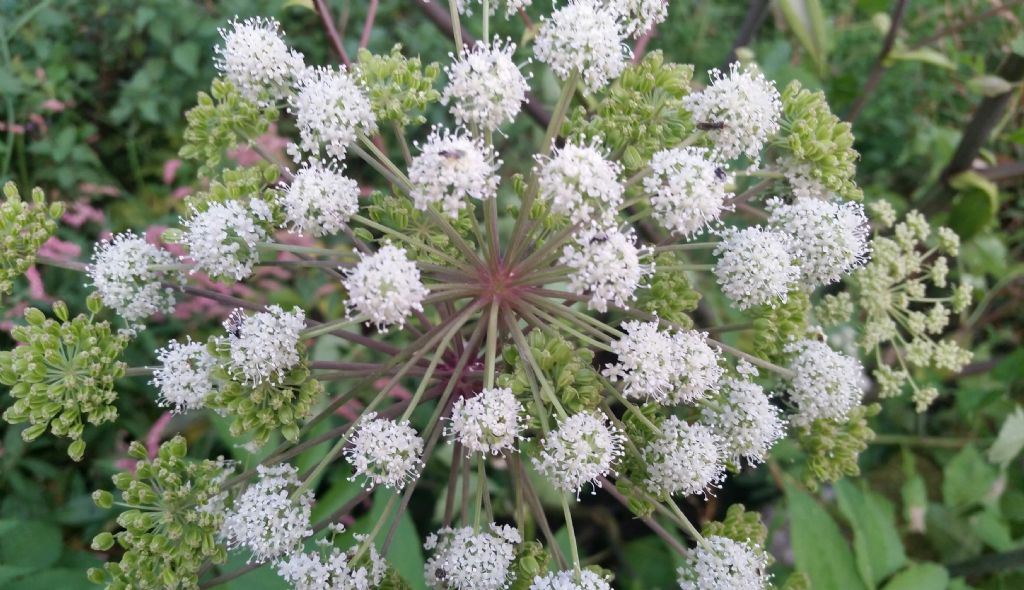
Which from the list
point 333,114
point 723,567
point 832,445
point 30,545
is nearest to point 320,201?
point 333,114

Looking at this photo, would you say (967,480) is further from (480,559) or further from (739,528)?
(480,559)

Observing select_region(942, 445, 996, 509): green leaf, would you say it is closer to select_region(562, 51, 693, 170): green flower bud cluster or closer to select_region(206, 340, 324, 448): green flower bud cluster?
select_region(562, 51, 693, 170): green flower bud cluster

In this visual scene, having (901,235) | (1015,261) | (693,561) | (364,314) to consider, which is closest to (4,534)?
(364,314)

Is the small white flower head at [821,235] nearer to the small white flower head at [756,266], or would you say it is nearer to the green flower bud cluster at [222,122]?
the small white flower head at [756,266]

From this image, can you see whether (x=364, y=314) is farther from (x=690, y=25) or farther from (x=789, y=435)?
(x=690, y=25)

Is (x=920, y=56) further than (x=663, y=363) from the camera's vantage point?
Yes

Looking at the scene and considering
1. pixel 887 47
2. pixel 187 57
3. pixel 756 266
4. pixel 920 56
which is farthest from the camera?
pixel 187 57
